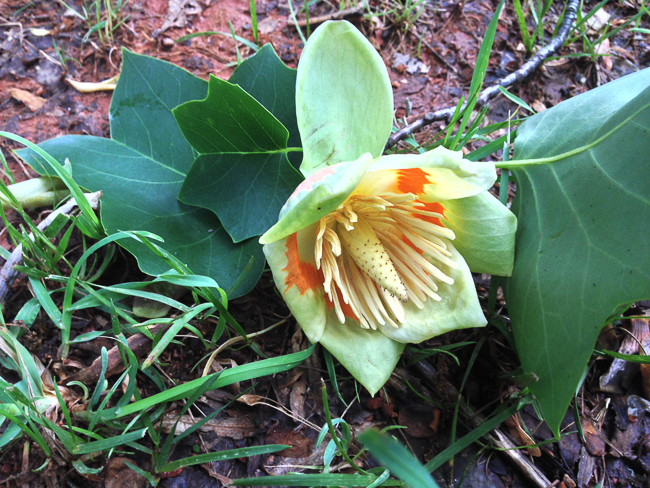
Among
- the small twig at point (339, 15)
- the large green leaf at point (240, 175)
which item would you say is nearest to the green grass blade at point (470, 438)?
the large green leaf at point (240, 175)

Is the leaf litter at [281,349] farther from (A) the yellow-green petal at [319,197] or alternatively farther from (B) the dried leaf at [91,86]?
(A) the yellow-green petal at [319,197]

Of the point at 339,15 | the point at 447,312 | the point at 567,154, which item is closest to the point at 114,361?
the point at 447,312

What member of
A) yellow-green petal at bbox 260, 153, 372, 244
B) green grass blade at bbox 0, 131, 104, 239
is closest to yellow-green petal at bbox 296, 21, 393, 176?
yellow-green petal at bbox 260, 153, 372, 244

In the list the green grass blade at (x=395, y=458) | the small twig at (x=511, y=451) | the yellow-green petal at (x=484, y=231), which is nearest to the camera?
the green grass blade at (x=395, y=458)

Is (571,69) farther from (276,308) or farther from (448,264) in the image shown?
(276,308)

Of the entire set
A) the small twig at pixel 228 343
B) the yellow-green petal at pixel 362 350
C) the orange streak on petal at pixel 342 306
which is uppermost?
the orange streak on petal at pixel 342 306

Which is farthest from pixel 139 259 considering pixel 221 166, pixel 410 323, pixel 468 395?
pixel 468 395
